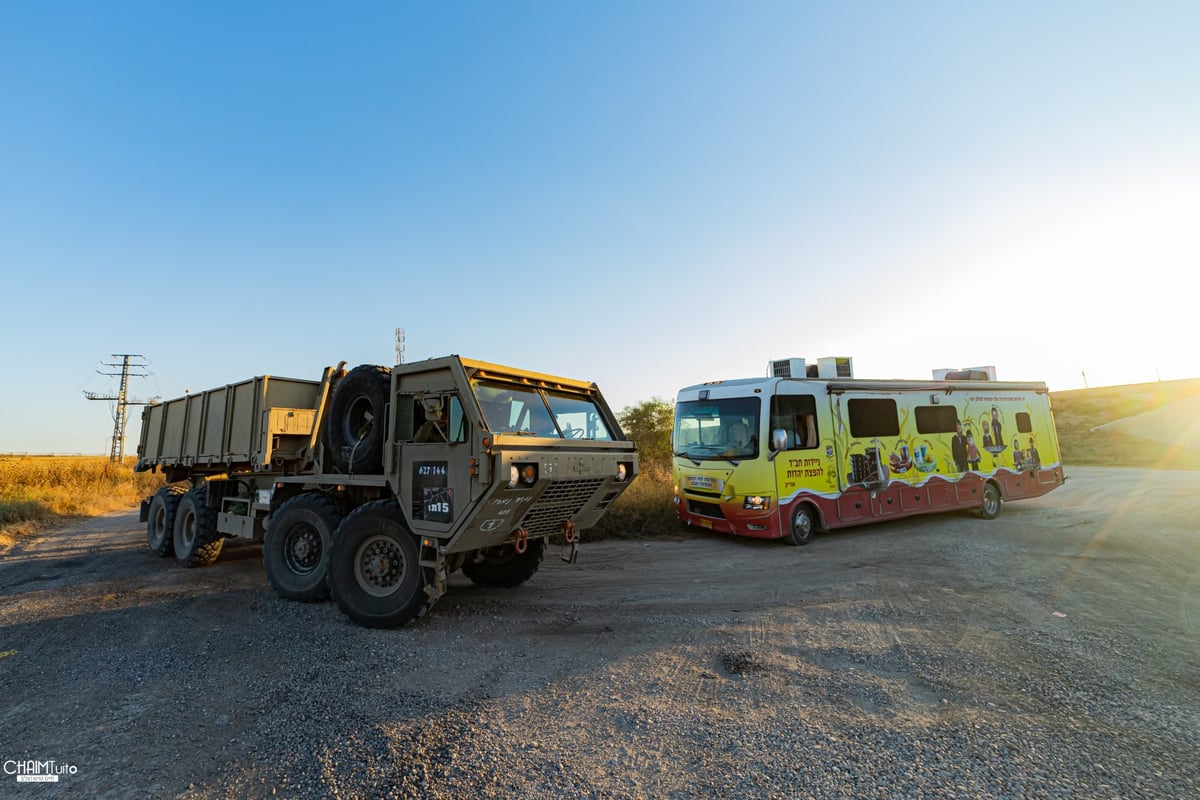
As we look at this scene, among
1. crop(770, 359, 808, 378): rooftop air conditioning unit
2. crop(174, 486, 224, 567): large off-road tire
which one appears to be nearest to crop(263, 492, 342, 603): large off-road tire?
crop(174, 486, 224, 567): large off-road tire

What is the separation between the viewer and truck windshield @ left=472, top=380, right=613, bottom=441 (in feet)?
16.9

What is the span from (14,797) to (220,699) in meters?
1.09

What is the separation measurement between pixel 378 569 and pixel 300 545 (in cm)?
163

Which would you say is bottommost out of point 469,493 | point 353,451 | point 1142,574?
point 1142,574

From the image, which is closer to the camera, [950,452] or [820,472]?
[820,472]

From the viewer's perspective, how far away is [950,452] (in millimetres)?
11766

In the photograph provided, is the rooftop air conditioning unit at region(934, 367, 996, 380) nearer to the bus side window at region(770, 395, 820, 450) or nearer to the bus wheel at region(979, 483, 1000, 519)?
the bus wheel at region(979, 483, 1000, 519)

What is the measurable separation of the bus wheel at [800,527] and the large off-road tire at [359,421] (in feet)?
23.9

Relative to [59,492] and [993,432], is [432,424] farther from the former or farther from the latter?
[59,492]

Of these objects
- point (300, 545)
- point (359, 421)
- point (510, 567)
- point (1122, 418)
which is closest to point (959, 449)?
point (510, 567)

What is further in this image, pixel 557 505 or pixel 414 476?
pixel 557 505

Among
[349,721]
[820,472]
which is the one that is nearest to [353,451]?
[349,721]

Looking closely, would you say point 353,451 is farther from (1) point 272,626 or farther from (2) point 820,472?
(2) point 820,472

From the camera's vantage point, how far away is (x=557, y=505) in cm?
556
